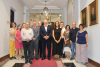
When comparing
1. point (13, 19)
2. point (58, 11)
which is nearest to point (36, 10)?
point (58, 11)

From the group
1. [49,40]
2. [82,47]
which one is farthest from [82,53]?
[49,40]

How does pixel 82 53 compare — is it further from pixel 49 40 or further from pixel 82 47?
pixel 49 40

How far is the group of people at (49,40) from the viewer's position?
2938 millimetres

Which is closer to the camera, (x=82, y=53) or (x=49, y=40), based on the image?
(x=82, y=53)

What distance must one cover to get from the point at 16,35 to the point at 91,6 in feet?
10.2

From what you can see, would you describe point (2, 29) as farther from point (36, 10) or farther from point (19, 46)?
point (36, 10)

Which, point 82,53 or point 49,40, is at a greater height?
point 49,40

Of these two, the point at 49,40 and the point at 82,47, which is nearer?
the point at 82,47

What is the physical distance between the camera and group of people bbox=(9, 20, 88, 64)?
294 centimetres

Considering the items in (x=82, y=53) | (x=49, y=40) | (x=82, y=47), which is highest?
(x=49, y=40)

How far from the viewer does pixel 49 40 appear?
3283mm

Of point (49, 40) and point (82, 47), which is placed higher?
point (49, 40)

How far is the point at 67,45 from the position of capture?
3516mm

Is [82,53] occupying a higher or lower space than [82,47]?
lower
